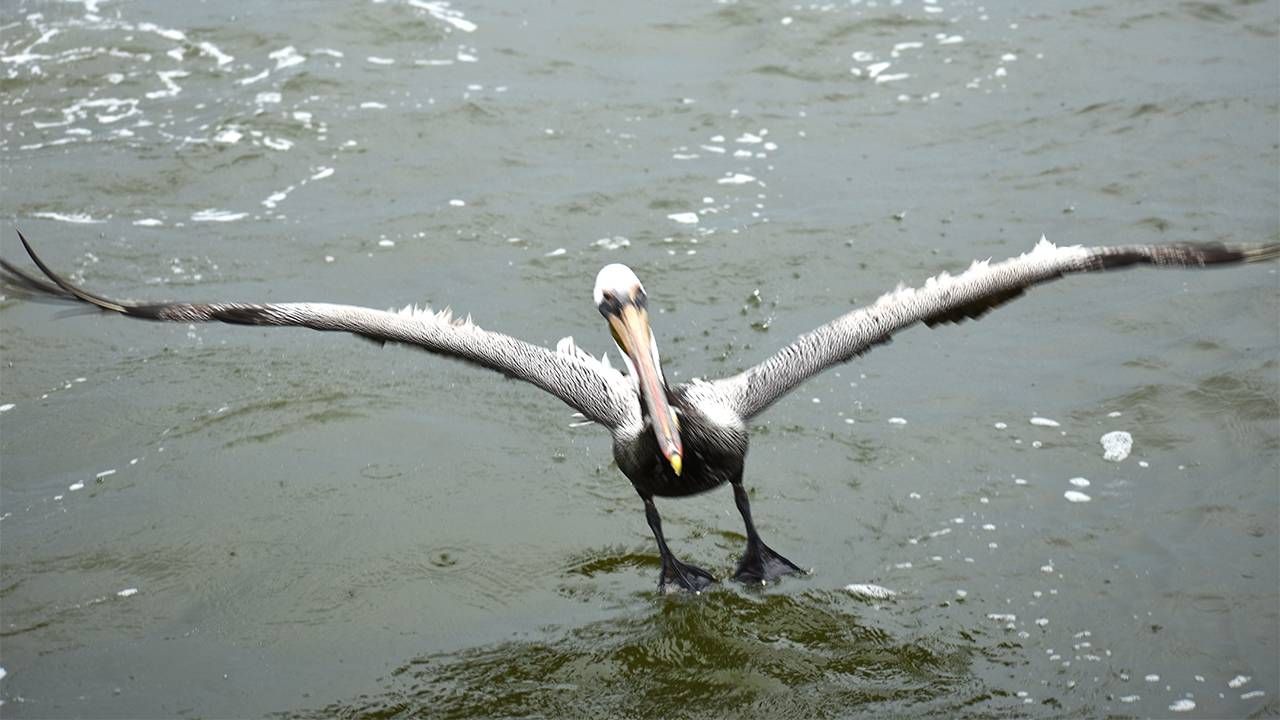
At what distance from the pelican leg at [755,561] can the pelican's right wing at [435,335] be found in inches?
27.3

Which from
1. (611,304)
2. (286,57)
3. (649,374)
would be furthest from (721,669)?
(286,57)

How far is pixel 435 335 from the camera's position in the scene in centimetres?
633

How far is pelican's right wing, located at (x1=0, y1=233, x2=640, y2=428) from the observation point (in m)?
6.18

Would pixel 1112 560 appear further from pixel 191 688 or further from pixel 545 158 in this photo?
pixel 545 158

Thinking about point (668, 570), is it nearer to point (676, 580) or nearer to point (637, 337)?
point (676, 580)

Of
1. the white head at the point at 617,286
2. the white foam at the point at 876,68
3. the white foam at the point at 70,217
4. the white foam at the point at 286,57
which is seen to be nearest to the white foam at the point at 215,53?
the white foam at the point at 286,57

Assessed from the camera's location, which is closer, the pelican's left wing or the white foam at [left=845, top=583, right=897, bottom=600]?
the pelican's left wing

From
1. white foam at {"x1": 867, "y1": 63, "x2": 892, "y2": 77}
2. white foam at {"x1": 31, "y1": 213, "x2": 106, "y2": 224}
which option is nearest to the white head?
white foam at {"x1": 31, "y1": 213, "x2": 106, "y2": 224}

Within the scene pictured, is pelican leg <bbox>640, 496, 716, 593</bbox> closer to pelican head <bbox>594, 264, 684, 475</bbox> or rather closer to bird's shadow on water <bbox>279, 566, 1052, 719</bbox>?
bird's shadow on water <bbox>279, 566, 1052, 719</bbox>

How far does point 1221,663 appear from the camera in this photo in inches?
221

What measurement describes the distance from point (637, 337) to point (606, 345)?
269 cm

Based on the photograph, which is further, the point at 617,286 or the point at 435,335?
the point at 435,335

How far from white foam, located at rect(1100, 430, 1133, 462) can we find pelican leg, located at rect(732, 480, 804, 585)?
77.1 inches

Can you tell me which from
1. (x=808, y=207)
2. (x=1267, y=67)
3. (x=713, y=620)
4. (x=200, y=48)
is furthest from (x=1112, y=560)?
(x=200, y=48)
